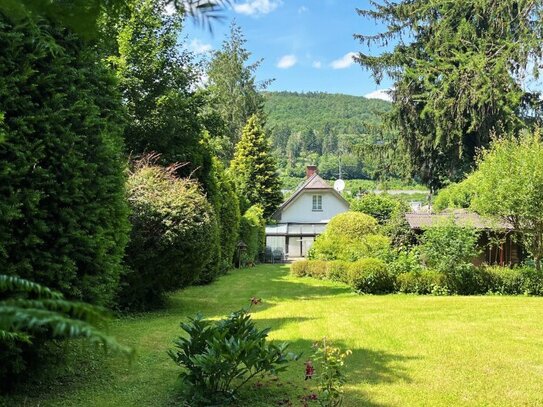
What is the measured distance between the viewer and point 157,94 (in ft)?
49.1

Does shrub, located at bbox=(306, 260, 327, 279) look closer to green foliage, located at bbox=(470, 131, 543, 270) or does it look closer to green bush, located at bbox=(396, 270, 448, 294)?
green bush, located at bbox=(396, 270, 448, 294)

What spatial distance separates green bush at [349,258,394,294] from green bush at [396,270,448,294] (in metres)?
0.43

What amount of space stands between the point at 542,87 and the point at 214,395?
23875 millimetres

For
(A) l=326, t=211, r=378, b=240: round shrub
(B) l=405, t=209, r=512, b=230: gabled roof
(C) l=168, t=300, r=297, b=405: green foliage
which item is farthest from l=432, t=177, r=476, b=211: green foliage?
(C) l=168, t=300, r=297, b=405: green foliage

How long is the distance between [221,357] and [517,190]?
512 inches

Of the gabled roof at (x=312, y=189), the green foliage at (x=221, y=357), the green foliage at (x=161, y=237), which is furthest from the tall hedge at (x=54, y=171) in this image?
the gabled roof at (x=312, y=189)

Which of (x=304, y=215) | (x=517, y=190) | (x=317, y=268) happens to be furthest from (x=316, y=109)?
(x=517, y=190)

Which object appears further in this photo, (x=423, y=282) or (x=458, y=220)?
(x=458, y=220)

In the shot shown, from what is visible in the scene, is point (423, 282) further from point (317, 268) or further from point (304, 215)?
point (304, 215)

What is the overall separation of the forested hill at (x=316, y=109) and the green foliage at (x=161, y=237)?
5350 cm

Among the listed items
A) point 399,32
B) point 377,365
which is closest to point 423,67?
point 399,32

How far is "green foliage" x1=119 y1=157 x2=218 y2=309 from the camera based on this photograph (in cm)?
932

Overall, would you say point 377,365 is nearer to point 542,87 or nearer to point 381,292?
point 381,292

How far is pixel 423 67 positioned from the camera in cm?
2381
